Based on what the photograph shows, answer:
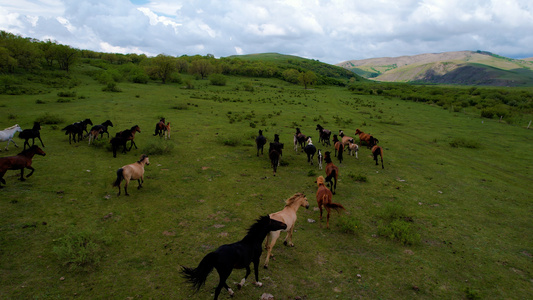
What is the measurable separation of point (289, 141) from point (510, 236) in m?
14.1

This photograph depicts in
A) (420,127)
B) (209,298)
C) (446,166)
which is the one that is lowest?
(209,298)

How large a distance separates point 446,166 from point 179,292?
689 inches

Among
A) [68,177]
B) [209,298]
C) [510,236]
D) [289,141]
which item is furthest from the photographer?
[289,141]

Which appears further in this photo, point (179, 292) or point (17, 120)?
point (17, 120)

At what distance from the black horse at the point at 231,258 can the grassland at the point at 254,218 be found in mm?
851

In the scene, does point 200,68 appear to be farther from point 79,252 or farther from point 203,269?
point 203,269

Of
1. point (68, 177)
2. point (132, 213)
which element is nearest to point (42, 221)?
point (132, 213)

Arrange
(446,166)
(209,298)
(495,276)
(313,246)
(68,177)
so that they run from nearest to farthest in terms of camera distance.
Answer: (209,298), (495,276), (313,246), (68,177), (446,166)

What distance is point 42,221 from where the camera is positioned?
295 inches

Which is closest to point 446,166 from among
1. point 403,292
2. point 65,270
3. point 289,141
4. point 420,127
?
point 289,141

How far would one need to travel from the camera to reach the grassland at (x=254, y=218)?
5.77 metres

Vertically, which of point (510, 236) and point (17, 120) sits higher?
point (17, 120)

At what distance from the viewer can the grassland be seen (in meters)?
5.77

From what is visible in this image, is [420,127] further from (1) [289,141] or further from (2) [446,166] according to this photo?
(1) [289,141]
